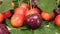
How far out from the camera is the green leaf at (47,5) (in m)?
0.96

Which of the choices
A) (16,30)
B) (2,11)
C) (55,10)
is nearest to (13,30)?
(16,30)

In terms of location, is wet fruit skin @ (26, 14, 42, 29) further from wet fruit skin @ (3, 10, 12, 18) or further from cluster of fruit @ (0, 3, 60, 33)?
wet fruit skin @ (3, 10, 12, 18)

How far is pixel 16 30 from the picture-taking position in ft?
2.88

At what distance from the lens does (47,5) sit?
976mm

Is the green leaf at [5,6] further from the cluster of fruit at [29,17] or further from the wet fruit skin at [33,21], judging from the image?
the wet fruit skin at [33,21]

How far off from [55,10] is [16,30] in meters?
0.24

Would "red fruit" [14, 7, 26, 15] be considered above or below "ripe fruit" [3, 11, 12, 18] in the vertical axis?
above

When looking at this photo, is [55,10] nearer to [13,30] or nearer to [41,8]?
[41,8]

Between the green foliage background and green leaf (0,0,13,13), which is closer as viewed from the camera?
the green foliage background

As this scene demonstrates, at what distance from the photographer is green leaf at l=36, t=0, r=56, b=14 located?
3.14 ft

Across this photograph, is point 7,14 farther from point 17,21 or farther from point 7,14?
point 17,21

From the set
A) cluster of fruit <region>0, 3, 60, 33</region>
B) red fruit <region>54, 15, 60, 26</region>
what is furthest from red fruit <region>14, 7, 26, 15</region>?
red fruit <region>54, 15, 60, 26</region>

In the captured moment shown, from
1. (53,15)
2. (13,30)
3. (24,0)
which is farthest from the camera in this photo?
(24,0)

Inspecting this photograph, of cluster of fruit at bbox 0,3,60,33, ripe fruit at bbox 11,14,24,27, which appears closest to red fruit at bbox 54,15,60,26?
cluster of fruit at bbox 0,3,60,33
